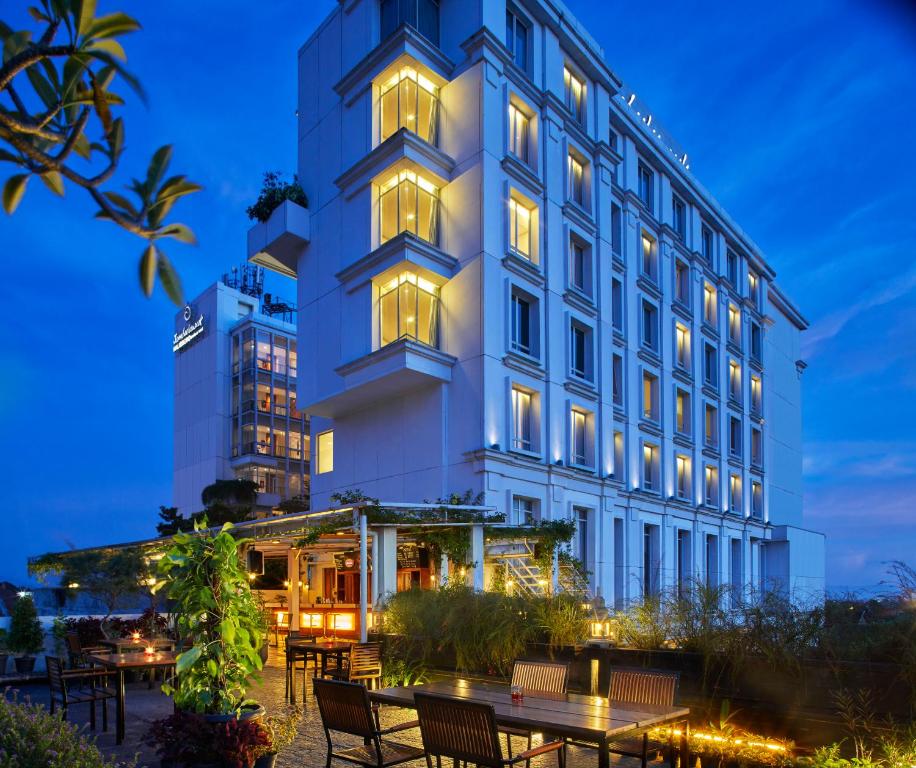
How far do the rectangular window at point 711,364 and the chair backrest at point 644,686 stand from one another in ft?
108

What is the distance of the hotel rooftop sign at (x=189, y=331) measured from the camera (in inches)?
2094

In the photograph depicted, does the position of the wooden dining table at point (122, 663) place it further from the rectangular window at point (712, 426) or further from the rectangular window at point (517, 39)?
the rectangular window at point (712, 426)

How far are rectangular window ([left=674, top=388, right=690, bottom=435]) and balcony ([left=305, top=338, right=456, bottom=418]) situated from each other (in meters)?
15.9

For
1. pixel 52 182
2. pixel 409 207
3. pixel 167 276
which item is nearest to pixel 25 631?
pixel 409 207

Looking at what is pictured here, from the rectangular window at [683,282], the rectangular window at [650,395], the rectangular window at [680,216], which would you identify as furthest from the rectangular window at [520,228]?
the rectangular window at [680,216]

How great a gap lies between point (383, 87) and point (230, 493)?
26.3 meters

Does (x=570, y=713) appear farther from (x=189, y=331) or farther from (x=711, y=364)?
(x=189, y=331)

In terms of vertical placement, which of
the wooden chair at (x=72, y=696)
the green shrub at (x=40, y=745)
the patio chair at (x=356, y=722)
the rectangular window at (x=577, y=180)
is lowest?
the wooden chair at (x=72, y=696)

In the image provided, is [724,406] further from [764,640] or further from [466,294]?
[764,640]

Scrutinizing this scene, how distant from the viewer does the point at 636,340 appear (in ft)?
104

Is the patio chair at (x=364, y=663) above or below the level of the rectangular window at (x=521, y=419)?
below

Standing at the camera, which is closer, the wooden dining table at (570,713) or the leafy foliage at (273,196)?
the wooden dining table at (570,713)

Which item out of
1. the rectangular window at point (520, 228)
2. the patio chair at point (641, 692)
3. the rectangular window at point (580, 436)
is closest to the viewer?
the patio chair at point (641, 692)

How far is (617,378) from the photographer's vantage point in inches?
1212
